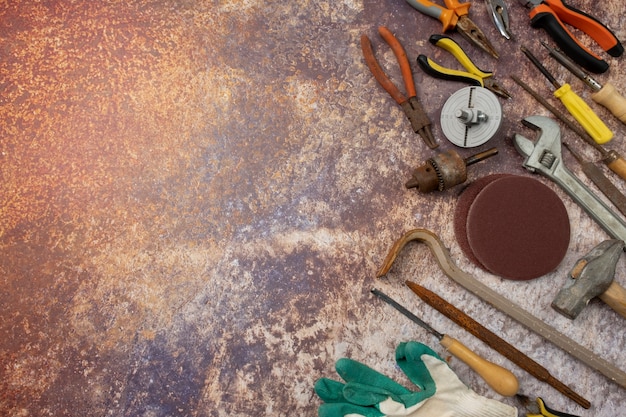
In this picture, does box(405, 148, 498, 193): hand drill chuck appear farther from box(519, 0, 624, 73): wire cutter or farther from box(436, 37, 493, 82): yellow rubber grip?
box(519, 0, 624, 73): wire cutter

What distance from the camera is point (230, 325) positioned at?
1808 mm

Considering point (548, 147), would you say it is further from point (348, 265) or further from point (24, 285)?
point (24, 285)

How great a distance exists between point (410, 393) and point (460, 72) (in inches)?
42.6

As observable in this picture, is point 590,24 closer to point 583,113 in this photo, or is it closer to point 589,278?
point 583,113

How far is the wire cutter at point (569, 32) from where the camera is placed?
1890 mm

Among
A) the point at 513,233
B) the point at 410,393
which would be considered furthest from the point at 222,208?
the point at 513,233

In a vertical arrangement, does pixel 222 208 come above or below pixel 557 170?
below

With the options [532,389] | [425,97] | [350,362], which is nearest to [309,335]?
[350,362]

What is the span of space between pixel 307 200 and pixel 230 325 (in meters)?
0.49

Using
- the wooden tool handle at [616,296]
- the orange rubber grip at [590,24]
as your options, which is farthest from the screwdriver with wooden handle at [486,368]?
the orange rubber grip at [590,24]

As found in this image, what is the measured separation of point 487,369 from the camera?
1693 millimetres

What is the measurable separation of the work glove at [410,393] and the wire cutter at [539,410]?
7 cm

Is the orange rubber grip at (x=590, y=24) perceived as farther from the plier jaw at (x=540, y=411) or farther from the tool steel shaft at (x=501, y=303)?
the plier jaw at (x=540, y=411)

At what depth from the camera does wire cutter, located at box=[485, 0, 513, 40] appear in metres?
1.93
